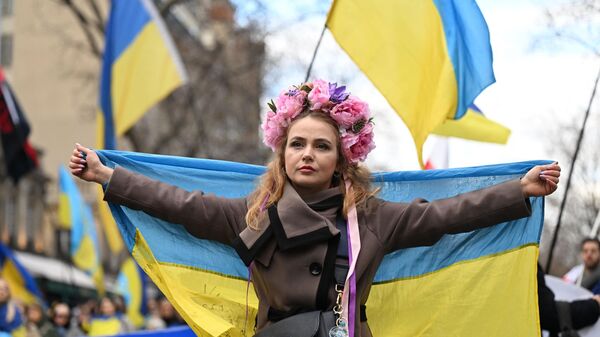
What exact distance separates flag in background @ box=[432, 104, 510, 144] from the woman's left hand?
4.01 metres

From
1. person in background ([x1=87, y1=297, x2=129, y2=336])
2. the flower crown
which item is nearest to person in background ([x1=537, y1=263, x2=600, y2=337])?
the flower crown

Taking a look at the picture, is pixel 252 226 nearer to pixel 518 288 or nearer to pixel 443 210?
pixel 443 210

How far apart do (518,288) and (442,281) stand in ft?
1.11

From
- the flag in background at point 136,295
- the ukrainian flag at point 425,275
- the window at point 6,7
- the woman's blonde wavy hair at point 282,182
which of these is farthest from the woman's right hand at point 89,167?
the window at point 6,7

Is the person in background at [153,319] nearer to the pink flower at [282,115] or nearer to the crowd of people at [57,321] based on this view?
the crowd of people at [57,321]

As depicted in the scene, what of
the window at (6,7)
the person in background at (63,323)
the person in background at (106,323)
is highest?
the window at (6,7)

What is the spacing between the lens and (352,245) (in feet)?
13.5

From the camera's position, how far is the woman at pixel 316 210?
411 centimetres

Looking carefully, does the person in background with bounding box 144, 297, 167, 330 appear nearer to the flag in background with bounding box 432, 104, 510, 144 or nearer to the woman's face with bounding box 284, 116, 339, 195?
the flag in background with bounding box 432, 104, 510, 144

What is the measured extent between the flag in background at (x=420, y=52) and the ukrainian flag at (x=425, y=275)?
6.43ft

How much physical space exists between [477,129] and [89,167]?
4.59 meters

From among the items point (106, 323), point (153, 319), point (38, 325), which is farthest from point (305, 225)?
point (153, 319)

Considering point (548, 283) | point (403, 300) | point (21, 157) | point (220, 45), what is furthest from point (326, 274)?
point (220, 45)

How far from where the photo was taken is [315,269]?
411cm
